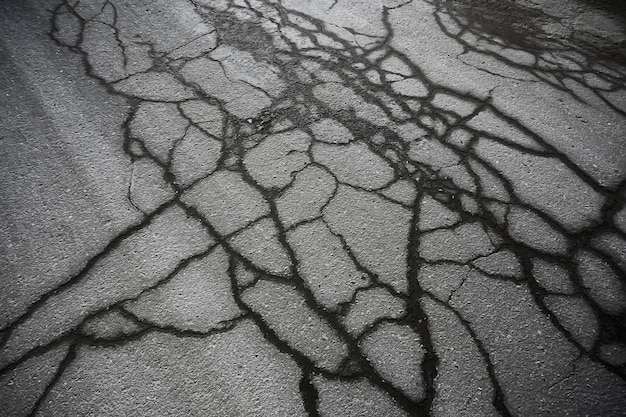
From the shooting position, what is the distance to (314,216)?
208cm

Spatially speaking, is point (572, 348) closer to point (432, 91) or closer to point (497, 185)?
point (497, 185)

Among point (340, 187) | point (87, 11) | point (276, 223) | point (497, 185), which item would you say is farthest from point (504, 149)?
point (87, 11)

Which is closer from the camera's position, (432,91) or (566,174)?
(566,174)

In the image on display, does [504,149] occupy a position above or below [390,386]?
above

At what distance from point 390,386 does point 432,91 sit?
2049 mm

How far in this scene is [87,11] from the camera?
3436mm

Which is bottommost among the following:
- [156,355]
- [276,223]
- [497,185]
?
[156,355]

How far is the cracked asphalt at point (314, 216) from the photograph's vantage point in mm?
1562

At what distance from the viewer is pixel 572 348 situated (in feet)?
5.30

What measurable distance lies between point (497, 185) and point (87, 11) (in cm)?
376

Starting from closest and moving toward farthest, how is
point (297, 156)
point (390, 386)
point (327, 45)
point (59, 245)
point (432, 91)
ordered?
1. point (390, 386)
2. point (59, 245)
3. point (297, 156)
4. point (432, 91)
5. point (327, 45)

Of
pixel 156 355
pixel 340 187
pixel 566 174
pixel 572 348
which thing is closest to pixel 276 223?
pixel 340 187

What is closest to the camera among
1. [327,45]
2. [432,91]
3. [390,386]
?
[390,386]

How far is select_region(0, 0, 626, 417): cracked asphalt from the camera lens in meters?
1.56
